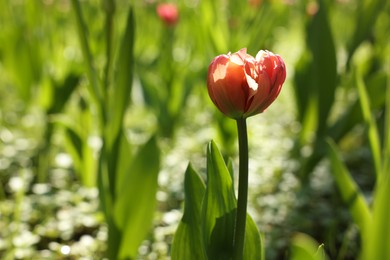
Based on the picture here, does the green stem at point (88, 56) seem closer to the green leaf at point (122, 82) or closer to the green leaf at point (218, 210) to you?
the green leaf at point (122, 82)

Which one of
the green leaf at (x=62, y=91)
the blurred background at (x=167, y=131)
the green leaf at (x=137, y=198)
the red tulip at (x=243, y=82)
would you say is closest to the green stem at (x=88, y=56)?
the blurred background at (x=167, y=131)

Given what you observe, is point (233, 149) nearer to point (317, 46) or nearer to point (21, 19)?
point (317, 46)

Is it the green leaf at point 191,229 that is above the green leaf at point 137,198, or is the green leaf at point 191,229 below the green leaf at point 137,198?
below

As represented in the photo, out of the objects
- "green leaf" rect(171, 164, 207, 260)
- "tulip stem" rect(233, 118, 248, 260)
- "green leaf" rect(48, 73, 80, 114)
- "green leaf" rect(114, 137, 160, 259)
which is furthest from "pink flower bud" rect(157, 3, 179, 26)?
"tulip stem" rect(233, 118, 248, 260)

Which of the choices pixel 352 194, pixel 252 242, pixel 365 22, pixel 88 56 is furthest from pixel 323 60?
pixel 252 242

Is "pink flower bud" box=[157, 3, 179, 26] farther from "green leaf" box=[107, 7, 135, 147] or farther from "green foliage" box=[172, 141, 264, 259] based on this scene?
"green foliage" box=[172, 141, 264, 259]

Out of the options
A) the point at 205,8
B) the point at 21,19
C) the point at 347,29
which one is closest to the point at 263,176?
the point at 205,8
